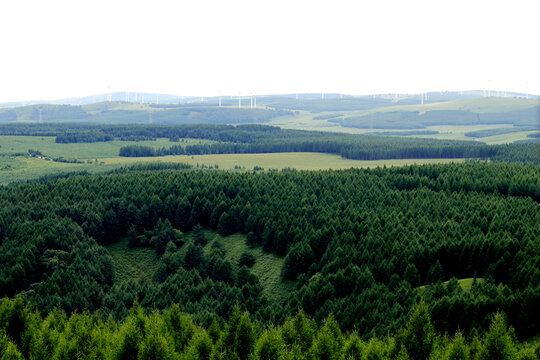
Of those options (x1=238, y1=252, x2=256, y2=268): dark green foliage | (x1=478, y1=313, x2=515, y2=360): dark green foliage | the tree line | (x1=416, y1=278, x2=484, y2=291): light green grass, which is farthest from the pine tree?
(x1=238, y1=252, x2=256, y2=268): dark green foliage

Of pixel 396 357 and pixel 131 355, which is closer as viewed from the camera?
pixel 396 357

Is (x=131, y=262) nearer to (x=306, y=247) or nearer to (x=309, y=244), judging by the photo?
(x=309, y=244)

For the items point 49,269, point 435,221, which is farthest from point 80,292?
point 435,221

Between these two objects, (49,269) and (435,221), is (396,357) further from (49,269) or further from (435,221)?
(49,269)

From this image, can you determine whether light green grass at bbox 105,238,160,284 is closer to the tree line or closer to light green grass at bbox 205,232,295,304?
light green grass at bbox 205,232,295,304

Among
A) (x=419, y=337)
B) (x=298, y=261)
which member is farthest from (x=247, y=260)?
(x=419, y=337)

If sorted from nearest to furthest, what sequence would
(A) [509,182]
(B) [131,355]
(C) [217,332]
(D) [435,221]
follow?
(B) [131,355], (C) [217,332], (D) [435,221], (A) [509,182]
